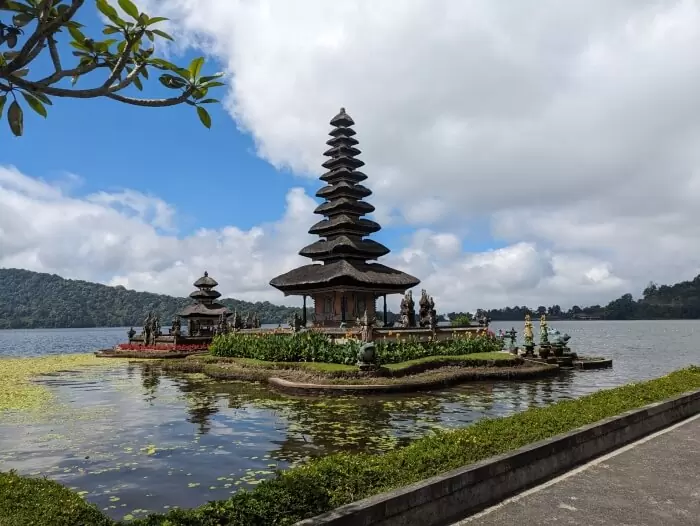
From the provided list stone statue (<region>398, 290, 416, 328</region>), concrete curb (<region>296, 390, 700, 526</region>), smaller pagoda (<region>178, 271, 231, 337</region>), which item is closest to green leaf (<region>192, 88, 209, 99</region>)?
concrete curb (<region>296, 390, 700, 526</region>)

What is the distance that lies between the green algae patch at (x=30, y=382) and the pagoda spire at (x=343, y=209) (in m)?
18.5

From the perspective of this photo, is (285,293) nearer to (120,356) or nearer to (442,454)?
(120,356)

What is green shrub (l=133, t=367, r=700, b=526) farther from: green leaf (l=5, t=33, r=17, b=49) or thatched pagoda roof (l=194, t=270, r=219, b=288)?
thatched pagoda roof (l=194, t=270, r=219, b=288)

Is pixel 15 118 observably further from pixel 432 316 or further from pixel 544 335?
pixel 544 335

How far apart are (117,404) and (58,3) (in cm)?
1873

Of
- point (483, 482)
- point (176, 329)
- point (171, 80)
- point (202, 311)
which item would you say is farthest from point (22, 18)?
point (202, 311)

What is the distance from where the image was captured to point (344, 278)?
120 feet

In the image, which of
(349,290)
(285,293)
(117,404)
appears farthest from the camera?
(285,293)

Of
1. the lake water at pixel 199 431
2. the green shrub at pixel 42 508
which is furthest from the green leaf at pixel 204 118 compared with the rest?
the lake water at pixel 199 431

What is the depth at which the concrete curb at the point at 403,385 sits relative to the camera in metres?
22.1

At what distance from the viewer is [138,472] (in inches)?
438

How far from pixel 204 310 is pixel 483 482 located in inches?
2126

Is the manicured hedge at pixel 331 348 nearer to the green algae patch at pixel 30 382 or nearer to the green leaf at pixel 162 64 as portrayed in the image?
the green algae patch at pixel 30 382

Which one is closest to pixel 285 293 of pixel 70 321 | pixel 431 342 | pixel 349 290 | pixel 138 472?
pixel 349 290
